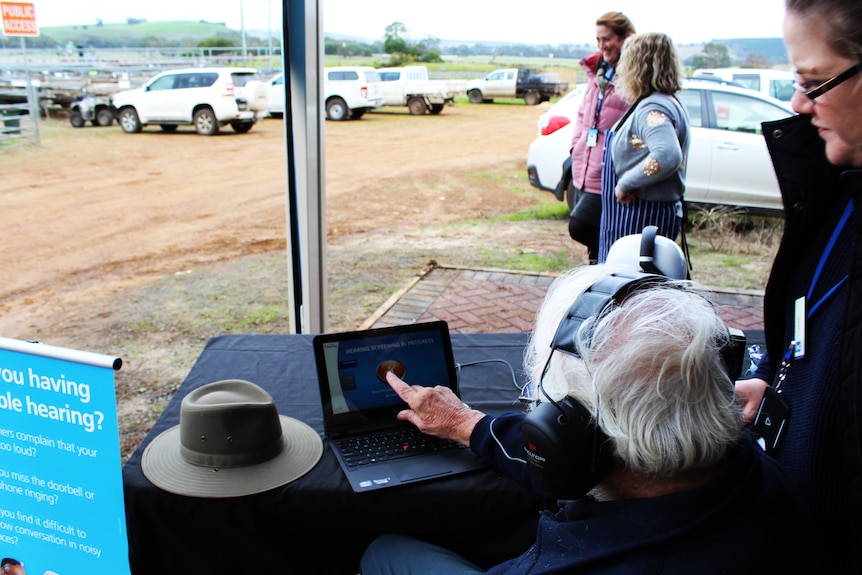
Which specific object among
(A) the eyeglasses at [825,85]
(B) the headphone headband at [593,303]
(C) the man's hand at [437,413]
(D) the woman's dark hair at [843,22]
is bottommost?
(C) the man's hand at [437,413]

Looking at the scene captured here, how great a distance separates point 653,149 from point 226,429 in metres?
2.63

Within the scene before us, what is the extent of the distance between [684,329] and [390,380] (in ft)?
2.67

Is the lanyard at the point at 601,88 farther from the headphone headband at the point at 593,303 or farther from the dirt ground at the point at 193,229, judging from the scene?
the headphone headband at the point at 593,303

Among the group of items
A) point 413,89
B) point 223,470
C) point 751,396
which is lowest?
point 223,470

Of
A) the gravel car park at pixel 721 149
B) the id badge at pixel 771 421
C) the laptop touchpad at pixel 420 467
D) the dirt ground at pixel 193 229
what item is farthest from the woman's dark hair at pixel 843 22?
the gravel car park at pixel 721 149

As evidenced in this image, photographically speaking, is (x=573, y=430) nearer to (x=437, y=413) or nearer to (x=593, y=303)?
(x=593, y=303)

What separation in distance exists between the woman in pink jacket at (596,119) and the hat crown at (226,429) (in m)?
2.91

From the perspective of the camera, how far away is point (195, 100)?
43.1ft

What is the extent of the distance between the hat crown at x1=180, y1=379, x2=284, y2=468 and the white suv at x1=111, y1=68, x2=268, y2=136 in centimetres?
1226

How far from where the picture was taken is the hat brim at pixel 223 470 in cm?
140

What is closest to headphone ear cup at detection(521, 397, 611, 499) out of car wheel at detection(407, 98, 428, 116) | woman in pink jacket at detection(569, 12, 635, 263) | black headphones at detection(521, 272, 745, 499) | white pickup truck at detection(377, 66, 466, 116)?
black headphones at detection(521, 272, 745, 499)

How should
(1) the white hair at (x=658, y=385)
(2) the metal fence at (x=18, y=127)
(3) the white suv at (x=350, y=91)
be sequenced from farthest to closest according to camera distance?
1. (3) the white suv at (x=350, y=91)
2. (2) the metal fence at (x=18, y=127)
3. (1) the white hair at (x=658, y=385)

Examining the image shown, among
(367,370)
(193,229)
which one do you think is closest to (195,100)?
(193,229)

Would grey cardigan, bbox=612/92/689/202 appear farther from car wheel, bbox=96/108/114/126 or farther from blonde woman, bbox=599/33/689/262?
car wheel, bbox=96/108/114/126
